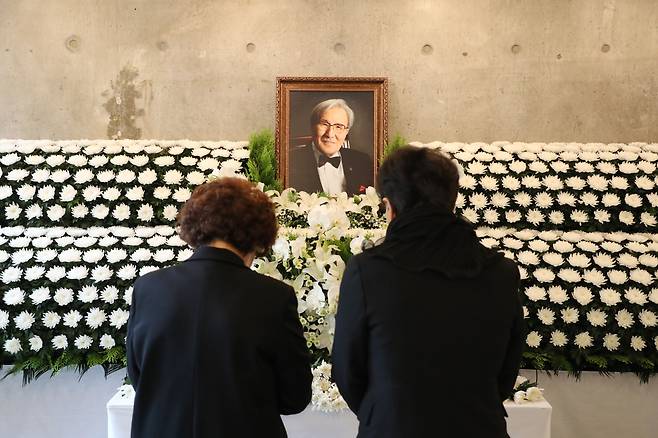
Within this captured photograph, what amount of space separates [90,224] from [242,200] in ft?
8.49

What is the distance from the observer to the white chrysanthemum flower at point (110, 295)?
119 inches

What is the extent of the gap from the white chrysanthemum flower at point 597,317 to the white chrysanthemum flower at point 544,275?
25cm

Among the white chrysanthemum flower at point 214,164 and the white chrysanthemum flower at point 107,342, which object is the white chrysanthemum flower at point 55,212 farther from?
the white chrysanthemum flower at point 107,342

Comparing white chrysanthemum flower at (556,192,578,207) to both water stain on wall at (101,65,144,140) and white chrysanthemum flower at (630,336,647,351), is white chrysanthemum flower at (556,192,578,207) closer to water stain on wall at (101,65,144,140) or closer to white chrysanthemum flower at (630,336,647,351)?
white chrysanthemum flower at (630,336,647,351)

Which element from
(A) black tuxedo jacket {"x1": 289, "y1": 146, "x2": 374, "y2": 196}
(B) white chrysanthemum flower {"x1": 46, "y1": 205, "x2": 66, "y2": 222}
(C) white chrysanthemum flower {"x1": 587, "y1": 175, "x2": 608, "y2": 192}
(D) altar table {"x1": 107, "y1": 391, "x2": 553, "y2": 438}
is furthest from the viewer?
(A) black tuxedo jacket {"x1": 289, "y1": 146, "x2": 374, "y2": 196}

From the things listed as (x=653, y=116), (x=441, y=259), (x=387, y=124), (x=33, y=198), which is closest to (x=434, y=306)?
(x=441, y=259)

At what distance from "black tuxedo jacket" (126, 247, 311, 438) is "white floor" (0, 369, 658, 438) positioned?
174 centimetres

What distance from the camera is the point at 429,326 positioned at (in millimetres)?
1312

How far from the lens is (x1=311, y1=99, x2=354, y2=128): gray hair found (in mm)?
4699

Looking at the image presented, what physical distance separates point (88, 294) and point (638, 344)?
2.81m

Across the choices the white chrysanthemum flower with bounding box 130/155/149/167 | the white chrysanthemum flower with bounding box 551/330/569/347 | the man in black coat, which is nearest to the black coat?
the man in black coat

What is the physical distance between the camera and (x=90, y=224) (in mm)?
3730

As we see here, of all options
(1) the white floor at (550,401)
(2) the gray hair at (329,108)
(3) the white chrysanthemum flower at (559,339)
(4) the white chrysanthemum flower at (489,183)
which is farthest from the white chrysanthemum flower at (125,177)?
(3) the white chrysanthemum flower at (559,339)

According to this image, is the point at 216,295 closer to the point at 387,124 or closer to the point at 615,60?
the point at 387,124
